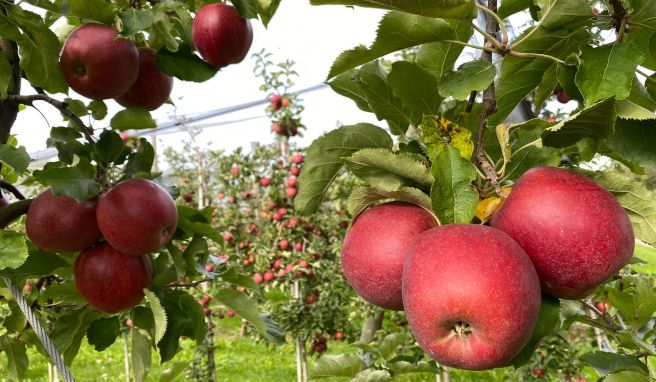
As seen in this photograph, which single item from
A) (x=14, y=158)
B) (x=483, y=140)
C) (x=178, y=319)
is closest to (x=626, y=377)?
(x=483, y=140)

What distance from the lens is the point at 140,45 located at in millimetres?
1318

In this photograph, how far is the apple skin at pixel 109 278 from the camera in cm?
112

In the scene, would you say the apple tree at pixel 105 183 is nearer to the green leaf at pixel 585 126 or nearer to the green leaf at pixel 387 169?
the green leaf at pixel 387 169

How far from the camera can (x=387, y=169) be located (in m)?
0.65

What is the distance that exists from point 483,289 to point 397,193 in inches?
6.1

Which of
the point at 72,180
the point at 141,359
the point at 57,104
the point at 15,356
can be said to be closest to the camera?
the point at 72,180

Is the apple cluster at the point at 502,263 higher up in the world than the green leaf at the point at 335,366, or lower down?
higher up

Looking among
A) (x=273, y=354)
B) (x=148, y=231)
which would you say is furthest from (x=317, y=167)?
(x=273, y=354)

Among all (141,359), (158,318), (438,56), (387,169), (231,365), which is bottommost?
(231,365)

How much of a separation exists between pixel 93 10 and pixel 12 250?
476 mm

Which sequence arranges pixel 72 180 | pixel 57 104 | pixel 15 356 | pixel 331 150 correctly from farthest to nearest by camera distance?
1. pixel 15 356
2. pixel 57 104
3. pixel 72 180
4. pixel 331 150

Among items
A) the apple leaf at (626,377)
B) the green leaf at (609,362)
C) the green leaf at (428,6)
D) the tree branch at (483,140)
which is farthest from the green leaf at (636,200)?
the green leaf at (609,362)

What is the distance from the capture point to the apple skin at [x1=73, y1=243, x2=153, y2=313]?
1.12 m

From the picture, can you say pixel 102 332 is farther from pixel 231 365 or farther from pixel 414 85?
pixel 231 365
